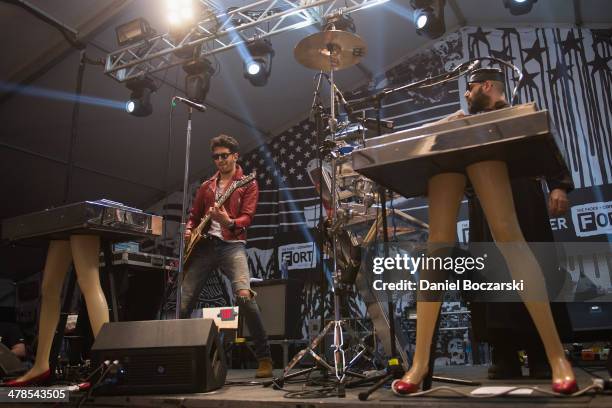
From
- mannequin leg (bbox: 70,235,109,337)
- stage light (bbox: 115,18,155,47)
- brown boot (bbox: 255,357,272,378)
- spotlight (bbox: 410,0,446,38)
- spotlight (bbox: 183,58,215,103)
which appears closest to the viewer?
mannequin leg (bbox: 70,235,109,337)

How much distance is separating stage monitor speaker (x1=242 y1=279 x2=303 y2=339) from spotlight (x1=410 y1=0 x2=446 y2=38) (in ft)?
10.5

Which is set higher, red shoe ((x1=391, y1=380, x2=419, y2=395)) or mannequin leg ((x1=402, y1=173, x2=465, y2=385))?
mannequin leg ((x1=402, y1=173, x2=465, y2=385))

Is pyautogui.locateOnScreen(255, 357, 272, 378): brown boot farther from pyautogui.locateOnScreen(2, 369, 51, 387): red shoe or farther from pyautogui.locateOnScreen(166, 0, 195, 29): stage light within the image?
pyautogui.locateOnScreen(166, 0, 195, 29): stage light

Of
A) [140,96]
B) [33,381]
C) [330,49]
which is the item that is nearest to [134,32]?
[140,96]

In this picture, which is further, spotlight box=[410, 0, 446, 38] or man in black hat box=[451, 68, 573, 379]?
spotlight box=[410, 0, 446, 38]

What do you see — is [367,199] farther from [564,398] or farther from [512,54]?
[512,54]

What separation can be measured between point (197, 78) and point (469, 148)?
4986mm

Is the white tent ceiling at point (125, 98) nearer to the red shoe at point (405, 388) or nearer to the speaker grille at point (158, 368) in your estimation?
the speaker grille at point (158, 368)

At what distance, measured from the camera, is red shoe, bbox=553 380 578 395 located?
1.57 m

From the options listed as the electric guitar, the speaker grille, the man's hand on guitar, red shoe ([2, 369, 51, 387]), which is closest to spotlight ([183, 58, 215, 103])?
the electric guitar

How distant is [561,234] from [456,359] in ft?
6.27

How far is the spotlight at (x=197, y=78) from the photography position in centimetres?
608

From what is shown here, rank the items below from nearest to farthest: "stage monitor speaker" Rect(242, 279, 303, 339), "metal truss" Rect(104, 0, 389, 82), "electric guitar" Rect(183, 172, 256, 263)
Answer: "electric guitar" Rect(183, 172, 256, 263)
"stage monitor speaker" Rect(242, 279, 303, 339)
"metal truss" Rect(104, 0, 389, 82)

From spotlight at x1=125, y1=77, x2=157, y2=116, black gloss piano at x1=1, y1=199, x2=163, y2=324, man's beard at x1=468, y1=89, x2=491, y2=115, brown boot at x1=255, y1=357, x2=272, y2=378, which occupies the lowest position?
brown boot at x1=255, y1=357, x2=272, y2=378
